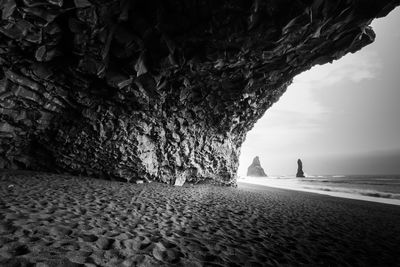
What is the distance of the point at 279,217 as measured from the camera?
9.41 metres

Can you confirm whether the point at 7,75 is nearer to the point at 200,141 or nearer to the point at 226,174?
the point at 200,141

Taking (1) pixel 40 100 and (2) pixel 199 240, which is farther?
(1) pixel 40 100

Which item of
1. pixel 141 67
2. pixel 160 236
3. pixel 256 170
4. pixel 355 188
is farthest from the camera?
pixel 256 170

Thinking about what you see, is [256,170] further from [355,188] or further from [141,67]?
[141,67]

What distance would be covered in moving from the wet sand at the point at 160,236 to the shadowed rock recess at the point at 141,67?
6.06 m

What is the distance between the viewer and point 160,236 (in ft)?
18.0

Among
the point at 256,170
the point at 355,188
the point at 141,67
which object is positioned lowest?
the point at 355,188


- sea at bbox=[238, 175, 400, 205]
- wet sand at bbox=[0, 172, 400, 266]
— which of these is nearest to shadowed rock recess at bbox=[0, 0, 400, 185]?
wet sand at bbox=[0, 172, 400, 266]

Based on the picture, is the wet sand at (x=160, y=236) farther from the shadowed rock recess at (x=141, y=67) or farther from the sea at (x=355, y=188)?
the sea at (x=355, y=188)

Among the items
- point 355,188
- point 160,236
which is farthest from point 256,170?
point 160,236

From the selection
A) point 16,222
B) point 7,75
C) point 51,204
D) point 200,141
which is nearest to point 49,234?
point 16,222

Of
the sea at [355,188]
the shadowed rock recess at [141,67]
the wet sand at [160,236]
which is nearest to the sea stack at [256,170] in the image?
the sea at [355,188]

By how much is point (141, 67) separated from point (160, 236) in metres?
10.3

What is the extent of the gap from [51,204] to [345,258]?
916cm
